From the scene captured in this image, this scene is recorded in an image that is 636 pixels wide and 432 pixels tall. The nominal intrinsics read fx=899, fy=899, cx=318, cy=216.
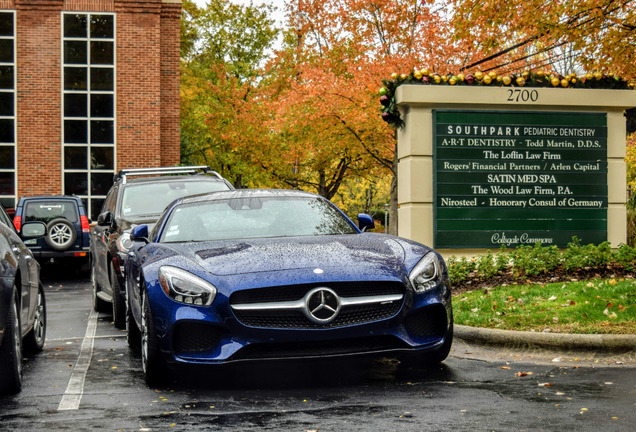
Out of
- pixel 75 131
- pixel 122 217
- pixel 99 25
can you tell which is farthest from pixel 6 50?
pixel 122 217

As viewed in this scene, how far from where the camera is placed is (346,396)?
236 inches

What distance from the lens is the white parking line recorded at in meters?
5.97

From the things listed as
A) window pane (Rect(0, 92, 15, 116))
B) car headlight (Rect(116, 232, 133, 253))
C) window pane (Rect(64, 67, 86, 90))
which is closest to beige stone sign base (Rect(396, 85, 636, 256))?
car headlight (Rect(116, 232, 133, 253))

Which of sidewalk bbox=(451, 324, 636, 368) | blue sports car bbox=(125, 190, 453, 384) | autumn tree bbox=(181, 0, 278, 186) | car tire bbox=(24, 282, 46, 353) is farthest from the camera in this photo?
autumn tree bbox=(181, 0, 278, 186)

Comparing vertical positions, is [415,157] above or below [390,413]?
above

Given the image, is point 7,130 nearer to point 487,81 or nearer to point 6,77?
point 6,77

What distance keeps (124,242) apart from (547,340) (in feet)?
15.9

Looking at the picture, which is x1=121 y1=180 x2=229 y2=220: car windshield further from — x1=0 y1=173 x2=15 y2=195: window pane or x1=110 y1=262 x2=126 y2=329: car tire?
x1=0 y1=173 x2=15 y2=195: window pane

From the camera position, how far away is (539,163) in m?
13.5

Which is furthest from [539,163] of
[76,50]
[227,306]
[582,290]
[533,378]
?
[76,50]

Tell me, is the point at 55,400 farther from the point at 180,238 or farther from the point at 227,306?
the point at 180,238

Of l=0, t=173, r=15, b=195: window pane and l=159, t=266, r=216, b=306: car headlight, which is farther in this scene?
l=0, t=173, r=15, b=195: window pane

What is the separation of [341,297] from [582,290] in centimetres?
464

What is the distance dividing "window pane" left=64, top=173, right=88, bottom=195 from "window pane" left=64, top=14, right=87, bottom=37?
425 cm
